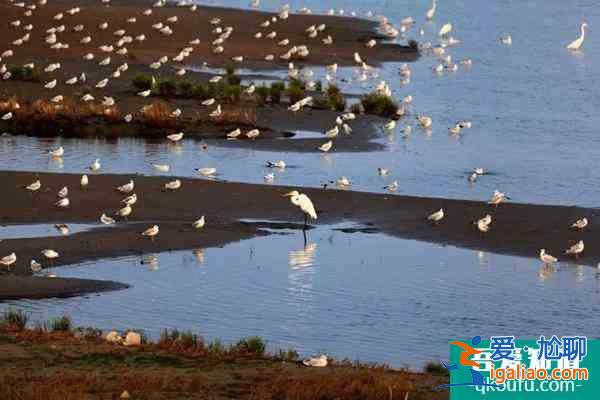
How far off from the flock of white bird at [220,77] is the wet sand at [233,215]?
0.73ft

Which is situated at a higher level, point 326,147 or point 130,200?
point 326,147

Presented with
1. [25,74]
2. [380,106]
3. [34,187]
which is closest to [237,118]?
[380,106]

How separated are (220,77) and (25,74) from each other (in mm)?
5777

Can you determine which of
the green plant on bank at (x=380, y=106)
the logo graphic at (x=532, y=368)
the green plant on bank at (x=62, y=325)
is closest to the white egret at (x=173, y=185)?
the green plant on bank at (x=62, y=325)

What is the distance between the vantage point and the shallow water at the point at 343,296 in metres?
20.4

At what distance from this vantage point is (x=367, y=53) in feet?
193

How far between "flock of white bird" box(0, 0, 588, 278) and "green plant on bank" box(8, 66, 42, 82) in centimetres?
26

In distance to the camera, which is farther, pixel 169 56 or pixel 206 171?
pixel 169 56

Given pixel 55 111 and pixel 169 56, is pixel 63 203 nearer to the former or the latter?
pixel 55 111

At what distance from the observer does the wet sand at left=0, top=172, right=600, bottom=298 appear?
25.6 meters

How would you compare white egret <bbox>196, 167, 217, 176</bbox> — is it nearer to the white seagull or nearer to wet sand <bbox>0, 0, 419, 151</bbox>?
wet sand <bbox>0, 0, 419, 151</bbox>

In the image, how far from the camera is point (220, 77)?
4584cm

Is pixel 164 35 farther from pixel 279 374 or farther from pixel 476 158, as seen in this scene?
pixel 279 374


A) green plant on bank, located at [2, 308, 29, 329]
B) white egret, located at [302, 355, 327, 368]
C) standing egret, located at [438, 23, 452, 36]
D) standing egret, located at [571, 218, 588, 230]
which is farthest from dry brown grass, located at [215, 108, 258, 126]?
standing egret, located at [438, 23, 452, 36]
